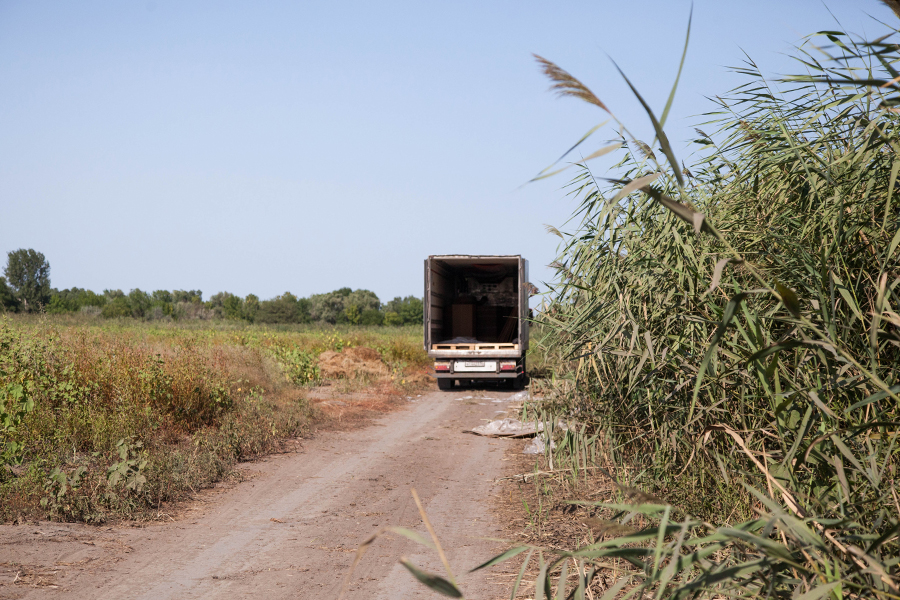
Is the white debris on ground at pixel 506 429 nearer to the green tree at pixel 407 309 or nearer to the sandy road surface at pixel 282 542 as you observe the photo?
the sandy road surface at pixel 282 542

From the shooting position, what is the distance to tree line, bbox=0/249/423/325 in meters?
76.6

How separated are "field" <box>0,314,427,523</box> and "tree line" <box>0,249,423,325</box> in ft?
200

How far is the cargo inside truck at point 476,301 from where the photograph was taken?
15750 millimetres

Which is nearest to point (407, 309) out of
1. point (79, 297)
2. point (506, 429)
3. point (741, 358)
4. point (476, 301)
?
point (79, 297)

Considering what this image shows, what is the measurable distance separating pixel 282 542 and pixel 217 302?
320 ft

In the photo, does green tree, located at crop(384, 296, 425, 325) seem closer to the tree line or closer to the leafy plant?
the tree line

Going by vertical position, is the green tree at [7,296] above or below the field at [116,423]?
above

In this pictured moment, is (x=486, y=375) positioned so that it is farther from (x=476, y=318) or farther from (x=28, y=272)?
(x=28, y=272)

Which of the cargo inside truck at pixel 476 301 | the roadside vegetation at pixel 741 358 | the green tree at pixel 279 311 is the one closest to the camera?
the roadside vegetation at pixel 741 358

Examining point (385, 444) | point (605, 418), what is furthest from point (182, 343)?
point (605, 418)

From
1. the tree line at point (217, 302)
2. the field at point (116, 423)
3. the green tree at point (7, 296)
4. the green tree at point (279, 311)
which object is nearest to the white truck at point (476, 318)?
the field at point (116, 423)

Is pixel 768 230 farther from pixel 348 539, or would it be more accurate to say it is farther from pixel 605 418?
pixel 348 539

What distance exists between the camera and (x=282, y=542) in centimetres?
435

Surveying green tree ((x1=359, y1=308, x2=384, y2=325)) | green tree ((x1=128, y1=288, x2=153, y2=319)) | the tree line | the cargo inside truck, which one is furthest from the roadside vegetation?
green tree ((x1=359, y1=308, x2=384, y2=325))
